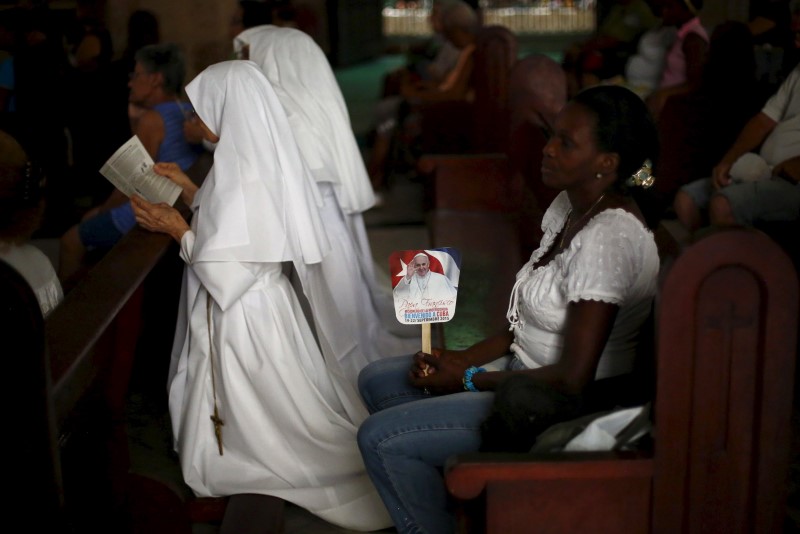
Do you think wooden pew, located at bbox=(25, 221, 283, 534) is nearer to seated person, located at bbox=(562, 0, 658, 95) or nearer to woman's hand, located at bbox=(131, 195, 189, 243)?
woman's hand, located at bbox=(131, 195, 189, 243)

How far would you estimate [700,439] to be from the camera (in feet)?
6.09

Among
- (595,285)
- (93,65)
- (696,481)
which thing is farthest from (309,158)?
(93,65)

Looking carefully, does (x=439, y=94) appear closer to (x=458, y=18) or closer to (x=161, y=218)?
(x=458, y=18)

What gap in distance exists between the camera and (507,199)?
601 cm

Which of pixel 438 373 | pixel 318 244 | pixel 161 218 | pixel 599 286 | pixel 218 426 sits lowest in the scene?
pixel 218 426

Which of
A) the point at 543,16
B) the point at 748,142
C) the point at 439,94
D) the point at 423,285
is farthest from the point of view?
the point at 543,16

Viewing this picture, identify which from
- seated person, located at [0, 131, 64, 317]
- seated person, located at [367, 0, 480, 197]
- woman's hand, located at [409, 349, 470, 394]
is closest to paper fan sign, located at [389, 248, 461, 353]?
woman's hand, located at [409, 349, 470, 394]

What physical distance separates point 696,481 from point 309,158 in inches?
114

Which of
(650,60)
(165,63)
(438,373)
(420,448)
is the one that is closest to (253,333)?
(438,373)

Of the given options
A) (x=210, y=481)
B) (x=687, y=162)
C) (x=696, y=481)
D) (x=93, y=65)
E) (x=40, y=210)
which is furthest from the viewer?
(x=93, y=65)

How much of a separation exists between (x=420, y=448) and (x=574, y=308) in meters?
0.49

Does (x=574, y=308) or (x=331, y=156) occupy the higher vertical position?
(x=574, y=308)

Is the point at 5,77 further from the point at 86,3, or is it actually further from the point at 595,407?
the point at 595,407

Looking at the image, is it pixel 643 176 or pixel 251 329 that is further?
pixel 251 329
